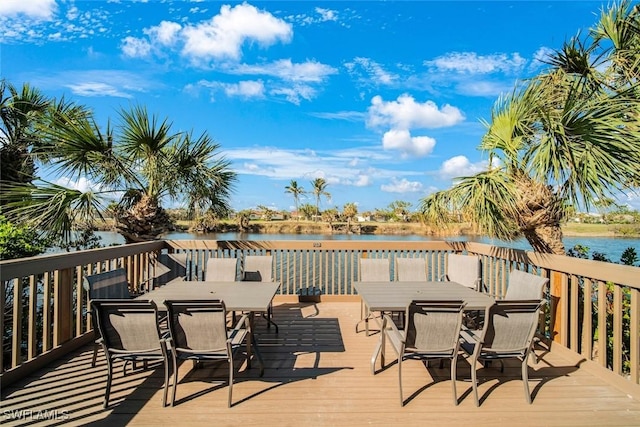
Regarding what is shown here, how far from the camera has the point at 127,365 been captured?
123 inches

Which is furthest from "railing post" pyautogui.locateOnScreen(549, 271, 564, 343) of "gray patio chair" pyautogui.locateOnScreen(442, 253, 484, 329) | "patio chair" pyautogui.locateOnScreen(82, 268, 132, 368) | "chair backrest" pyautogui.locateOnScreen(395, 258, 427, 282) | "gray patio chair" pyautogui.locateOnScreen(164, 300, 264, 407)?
"patio chair" pyautogui.locateOnScreen(82, 268, 132, 368)

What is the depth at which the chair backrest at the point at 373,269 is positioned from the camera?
15.3 feet

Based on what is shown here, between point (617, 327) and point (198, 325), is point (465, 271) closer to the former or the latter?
point (617, 327)

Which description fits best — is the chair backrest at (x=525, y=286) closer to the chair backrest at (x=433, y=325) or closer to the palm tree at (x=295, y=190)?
the chair backrest at (x=433, y=325)

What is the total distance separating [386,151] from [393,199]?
33.2 feet

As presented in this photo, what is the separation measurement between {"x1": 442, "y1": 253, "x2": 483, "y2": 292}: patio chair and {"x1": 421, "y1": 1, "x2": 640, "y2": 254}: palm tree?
0.47 meters

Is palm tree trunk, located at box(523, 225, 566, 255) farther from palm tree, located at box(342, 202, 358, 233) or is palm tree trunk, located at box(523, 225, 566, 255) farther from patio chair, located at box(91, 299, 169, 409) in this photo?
palm tree, located at box(342, 202, 358, 233)

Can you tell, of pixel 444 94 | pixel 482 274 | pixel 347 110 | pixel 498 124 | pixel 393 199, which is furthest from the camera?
pixel 393 199

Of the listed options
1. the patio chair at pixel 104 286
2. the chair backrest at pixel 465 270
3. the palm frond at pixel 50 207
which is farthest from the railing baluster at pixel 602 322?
the palm frond at pixel 50 207

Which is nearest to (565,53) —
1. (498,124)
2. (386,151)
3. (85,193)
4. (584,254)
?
(498,124)

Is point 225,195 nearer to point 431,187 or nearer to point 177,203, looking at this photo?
point 177,203

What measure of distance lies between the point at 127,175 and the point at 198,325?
4.16 m

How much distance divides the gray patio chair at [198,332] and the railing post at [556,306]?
129 inches

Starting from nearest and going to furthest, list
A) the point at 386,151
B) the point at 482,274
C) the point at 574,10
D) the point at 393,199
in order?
the point at 482,274, the point at 574,10, the point at 386,151, the point at 393,199
